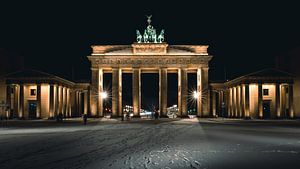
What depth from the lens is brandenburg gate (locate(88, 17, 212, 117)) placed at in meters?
84.1

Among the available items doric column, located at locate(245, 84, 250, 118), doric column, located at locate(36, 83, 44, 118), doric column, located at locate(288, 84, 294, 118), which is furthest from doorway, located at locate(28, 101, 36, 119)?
doric column, located at locate(288, 84, 294, 118)

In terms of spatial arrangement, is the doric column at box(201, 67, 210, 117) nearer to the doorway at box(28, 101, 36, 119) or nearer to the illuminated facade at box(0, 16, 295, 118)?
the illuminated facade at box(0, 16, 295, 118)

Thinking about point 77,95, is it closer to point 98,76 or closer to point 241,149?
point 98,76

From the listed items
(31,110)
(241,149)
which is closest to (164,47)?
(31,110)

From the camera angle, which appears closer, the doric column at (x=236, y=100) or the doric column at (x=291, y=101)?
the doric column at (x=291, y=101)

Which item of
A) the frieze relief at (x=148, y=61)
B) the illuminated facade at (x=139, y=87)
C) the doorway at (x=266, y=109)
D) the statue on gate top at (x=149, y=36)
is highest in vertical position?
the statue on gate top at (x=149, y=36)

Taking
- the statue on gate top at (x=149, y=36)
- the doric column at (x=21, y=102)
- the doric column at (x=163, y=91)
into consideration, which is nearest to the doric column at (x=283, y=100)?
the doric column at (x=163, y=91)

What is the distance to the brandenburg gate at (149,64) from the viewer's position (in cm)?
8412

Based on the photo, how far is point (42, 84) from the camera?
74438 millimetres

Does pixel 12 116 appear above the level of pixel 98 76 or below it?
below

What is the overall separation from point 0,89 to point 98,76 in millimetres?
21248

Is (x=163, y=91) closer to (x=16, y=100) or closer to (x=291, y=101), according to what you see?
(x=291, y=101)

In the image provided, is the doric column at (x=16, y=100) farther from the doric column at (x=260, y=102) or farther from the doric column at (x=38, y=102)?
the doric column at (x=260, y=102)

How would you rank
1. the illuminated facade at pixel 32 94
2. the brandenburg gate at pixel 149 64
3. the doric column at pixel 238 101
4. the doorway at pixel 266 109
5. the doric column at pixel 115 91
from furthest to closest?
the doric column at pixel 115 91 → the brandenburg gate at pixel 149 64 → the doric column at pixel 238 101 → the doorway at pixel 266 109 → the illuminated facade at pixel 32 94
